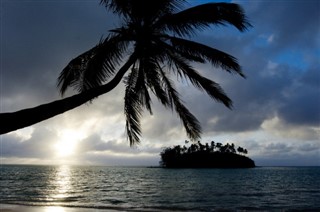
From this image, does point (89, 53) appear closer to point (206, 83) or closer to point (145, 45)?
point (145, 45)

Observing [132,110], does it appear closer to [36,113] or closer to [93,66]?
[93,66]

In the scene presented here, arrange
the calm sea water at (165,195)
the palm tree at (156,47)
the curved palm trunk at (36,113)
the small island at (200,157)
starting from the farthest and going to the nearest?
1. the small island at (200,157)
2. the calm sea water at (165,195)
3. the palm tree at (156,47)
4. the curved palm trunk at (36,113)

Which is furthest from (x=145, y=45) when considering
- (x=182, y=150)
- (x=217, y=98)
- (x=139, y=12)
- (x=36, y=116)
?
(x=182, y=150)

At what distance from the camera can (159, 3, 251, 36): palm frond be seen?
27.9 feet

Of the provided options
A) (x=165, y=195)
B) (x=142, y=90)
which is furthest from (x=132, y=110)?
(x=165, y=195)

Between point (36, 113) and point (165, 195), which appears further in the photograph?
point (165, 195)

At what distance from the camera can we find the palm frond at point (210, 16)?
850 centimetres

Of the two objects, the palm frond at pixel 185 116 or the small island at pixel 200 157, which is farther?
the small island at pixel 200 157

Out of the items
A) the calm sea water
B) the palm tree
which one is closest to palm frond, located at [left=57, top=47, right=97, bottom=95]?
the palm tree

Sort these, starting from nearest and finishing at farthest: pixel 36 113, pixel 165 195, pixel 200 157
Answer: pixel 36 113, pixel 165 195, pixel 200 157

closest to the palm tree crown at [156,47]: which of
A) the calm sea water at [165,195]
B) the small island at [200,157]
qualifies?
the calm sea water at [165,195]

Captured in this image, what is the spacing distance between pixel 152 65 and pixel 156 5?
1.58 m

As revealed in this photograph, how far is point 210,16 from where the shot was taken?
28.1 feet

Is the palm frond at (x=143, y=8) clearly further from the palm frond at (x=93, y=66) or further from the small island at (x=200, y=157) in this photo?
the small island at (x=200, y=157)
